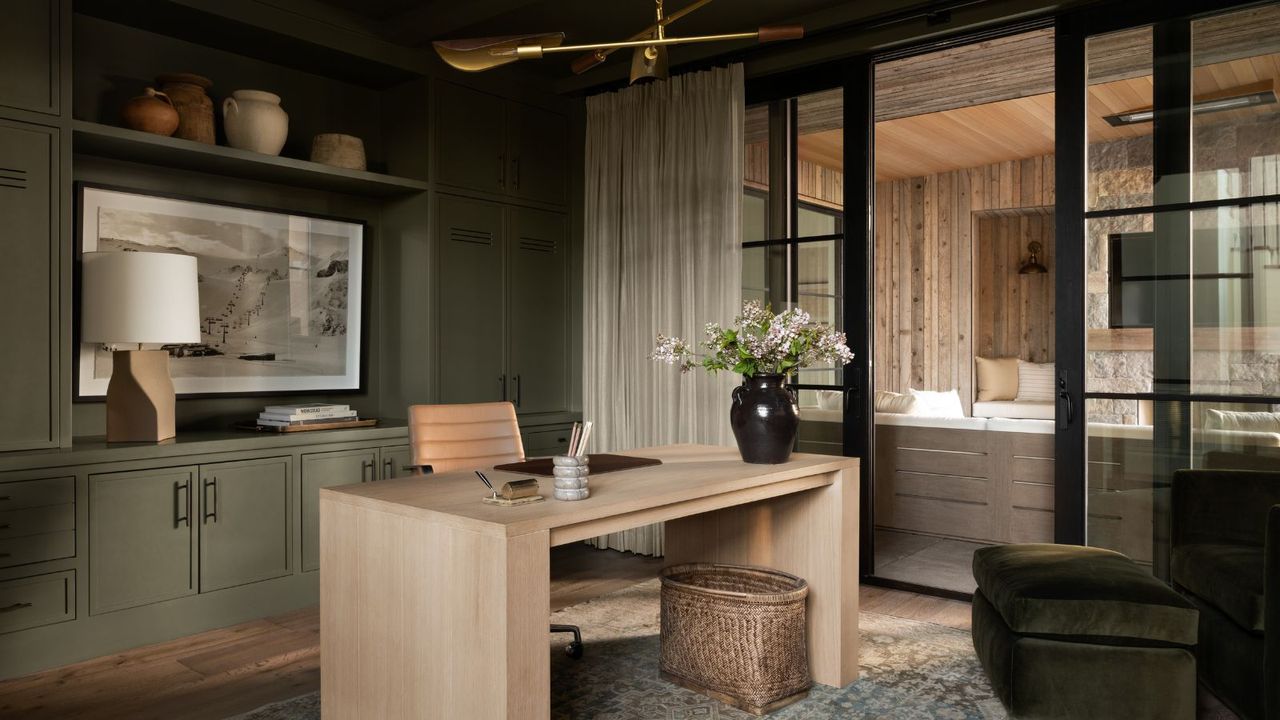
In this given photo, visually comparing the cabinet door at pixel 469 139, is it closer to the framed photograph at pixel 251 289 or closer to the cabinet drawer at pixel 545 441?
the framed photograph at pixel 251 289

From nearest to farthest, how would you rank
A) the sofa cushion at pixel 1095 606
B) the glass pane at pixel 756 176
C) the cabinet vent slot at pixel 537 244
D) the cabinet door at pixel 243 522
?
the sofa cushion at pixel 1095 606, the cabinet door at pixel 243 522, the glass pane at pixel 756 176, the cabinet vent slot at pixel 537 244

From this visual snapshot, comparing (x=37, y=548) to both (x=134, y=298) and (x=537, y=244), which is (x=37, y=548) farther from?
(x=537, y=244)

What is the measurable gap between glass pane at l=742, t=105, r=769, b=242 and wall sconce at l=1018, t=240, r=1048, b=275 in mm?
4678

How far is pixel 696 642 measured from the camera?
2.72 metres

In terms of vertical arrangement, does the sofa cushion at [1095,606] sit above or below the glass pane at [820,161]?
below

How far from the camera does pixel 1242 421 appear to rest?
319cm

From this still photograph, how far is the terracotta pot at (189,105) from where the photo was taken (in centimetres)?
362

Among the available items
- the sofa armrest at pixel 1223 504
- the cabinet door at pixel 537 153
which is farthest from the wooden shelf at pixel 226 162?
the sofa armrest at pixel 1223 504

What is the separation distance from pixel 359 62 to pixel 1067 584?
12.2 ft

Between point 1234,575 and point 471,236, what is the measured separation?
355 centimetres

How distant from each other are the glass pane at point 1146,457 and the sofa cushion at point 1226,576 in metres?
0.48

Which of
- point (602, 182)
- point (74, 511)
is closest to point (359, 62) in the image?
point (602, 182)

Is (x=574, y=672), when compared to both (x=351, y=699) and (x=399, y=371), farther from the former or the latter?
(x=399, y=371)

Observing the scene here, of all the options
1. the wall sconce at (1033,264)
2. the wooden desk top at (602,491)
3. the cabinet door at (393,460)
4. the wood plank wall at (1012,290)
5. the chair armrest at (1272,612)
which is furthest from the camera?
the wood plank wall at (1012,290)
